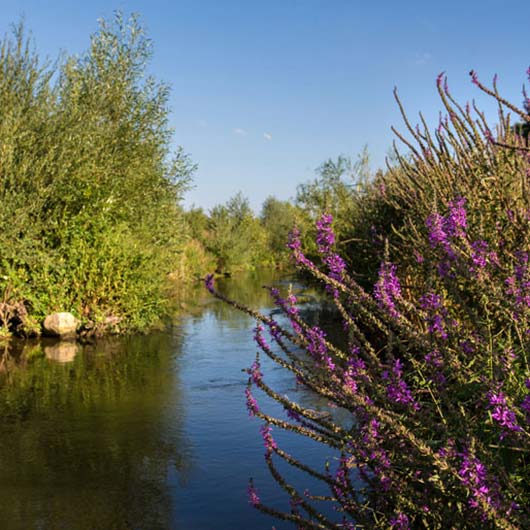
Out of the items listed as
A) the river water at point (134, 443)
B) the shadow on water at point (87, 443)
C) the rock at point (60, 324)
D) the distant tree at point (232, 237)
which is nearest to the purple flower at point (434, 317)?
the river water at point (134, 443)

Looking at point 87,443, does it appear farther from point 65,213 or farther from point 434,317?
point 65,213

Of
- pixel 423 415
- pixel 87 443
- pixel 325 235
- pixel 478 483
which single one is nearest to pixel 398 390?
pixel 423 415

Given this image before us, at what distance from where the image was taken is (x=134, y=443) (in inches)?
336

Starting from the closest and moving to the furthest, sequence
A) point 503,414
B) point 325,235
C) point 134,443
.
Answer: point 503,414
point 325,235
point 134,443

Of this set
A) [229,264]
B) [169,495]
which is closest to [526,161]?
[169,495]

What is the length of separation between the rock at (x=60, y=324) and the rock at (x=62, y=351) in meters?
0.56

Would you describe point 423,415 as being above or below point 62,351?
above

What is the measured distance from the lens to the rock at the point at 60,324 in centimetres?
1719

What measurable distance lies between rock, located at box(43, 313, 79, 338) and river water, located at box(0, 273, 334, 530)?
191 cm

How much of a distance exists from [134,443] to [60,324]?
9408 mm

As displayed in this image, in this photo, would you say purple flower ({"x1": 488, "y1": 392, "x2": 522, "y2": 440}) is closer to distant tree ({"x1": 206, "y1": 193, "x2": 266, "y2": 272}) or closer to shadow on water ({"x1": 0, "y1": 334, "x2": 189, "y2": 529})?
shadow on water ({"x1": 0, "y1": 334, "x2": 189, "y2": 529})

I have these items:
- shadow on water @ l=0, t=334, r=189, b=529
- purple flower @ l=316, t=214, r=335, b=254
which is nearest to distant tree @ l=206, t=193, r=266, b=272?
shadow on water @ l=0, t=334, r=189, b=529

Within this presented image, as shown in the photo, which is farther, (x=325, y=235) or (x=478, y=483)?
(x=325, y=235)

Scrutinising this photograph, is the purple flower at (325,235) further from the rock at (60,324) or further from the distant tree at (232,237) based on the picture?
the distant tree at (232,237)
